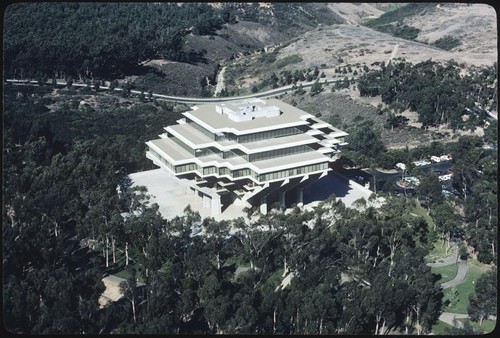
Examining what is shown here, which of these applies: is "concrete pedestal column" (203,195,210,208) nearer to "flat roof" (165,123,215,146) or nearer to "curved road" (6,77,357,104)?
"flat roof" (165,123,215,146)

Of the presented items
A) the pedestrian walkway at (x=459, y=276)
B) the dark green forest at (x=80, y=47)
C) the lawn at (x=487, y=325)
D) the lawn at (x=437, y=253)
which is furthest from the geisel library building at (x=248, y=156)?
the dark green forest at (x=80, y=47)

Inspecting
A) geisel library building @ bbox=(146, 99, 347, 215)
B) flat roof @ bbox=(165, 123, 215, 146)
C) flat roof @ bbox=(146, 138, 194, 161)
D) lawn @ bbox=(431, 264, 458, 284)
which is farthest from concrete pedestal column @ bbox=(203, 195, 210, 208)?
lawn @ bbox=(431, 264, 458, 284)

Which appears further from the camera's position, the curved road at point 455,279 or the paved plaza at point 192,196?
the paved plaza at point 192,196

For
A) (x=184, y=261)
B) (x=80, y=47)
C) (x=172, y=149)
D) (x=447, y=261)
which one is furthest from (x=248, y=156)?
(x=80, y=47)

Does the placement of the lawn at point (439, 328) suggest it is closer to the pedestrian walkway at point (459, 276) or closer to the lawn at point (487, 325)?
the lawn at point (487, 325)

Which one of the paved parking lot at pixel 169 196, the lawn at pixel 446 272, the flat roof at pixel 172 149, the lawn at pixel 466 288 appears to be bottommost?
the lawn at pixel 446 272

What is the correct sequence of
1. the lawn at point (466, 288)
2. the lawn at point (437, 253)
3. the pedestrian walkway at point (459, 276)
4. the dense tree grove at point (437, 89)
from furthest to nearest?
1. the dense tree grove at point (437, 89)
2. the lawn at point (437, 253)
3. the pedestrian walkway at point (459, 276)
4. the lawn at point (466, 288)

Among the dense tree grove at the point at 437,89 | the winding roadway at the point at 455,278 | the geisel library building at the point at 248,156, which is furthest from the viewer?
the dense tree grove at the point at 437,89
